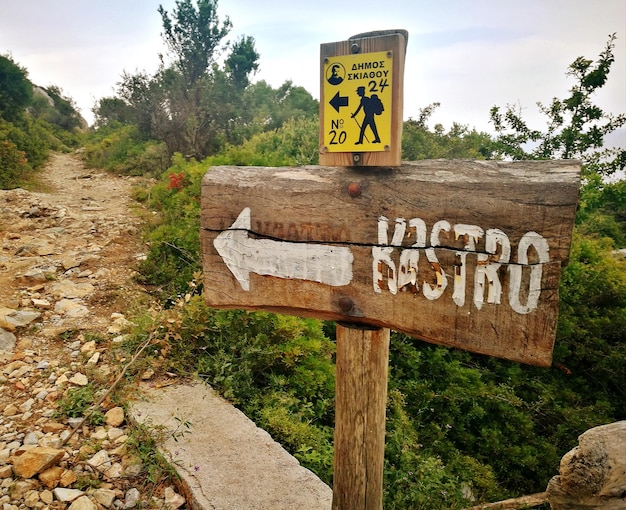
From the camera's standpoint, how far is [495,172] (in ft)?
4.10

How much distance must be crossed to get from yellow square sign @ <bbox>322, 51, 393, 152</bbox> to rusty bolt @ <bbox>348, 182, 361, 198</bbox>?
0.12m

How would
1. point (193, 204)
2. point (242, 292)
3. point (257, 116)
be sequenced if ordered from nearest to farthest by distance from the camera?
1. point (242, 292)
2. point (193, 204)
3. point (257, 116)

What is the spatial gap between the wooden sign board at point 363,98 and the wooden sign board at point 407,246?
0.22ft

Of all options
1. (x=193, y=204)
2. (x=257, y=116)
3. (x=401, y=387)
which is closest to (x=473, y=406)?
(x=401, y=387)

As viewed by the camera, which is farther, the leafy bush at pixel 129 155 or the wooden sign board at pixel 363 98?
the leafy bush at pixel 129 155

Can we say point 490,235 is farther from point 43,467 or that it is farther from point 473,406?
point 473,406

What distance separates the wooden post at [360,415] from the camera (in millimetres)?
1593

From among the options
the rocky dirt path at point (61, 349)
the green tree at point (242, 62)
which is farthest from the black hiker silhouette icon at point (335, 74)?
the green tree at point (242, 62)

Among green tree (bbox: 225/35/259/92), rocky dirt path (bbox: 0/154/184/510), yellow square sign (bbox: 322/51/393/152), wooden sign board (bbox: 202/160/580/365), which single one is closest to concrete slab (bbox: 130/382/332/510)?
rocky dirt path (bbox: 0/154/184/510)

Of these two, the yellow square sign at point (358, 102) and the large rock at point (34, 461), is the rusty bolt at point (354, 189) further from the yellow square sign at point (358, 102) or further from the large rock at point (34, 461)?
the large rock at point (34, 461)

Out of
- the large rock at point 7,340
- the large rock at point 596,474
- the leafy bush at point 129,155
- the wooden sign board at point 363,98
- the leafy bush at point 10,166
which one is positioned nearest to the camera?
the wooden sign board at point 363,98

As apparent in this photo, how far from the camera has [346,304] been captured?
1.45 meters

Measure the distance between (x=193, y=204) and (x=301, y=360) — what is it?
3.25 meters

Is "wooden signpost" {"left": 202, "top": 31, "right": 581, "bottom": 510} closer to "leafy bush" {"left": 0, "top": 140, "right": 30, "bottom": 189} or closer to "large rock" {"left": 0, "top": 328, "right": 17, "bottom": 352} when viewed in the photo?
"large rock" {"left": 0, "top": 328, "right": 17, "bottom": 352}
